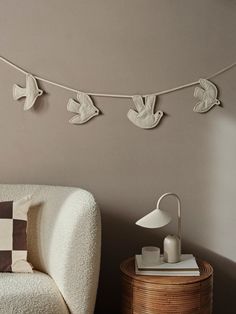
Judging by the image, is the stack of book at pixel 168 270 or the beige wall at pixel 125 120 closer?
the stack of book at pixel 168 270

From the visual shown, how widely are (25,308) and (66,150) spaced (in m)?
0.90

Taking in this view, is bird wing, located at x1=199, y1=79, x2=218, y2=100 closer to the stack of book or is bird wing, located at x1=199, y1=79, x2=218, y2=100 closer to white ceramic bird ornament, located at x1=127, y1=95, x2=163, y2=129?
white ceramic bird ornament, located at x1=127, y1=95, x2=163, y2=129

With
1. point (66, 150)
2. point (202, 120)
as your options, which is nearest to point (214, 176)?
point (202, 120)

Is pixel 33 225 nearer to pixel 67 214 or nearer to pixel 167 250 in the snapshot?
pixel 67 214

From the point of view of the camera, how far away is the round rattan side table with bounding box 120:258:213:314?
7.30 feet

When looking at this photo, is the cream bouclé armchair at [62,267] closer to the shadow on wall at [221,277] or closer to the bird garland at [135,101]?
the bird garland at [135,101]

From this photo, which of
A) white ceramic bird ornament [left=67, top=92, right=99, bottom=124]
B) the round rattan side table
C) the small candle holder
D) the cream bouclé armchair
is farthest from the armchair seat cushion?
white ceramic bird ornament [left=67, top=92, right=99, bottom=124]

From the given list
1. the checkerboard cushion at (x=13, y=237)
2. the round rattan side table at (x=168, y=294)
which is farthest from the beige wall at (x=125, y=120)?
the round rattan side table at (x=168, y=294)

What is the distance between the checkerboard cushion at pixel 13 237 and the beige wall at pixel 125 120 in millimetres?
311

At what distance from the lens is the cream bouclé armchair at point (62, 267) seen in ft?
6.72

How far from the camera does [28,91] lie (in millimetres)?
2596

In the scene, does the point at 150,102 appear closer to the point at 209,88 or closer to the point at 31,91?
the point at 209,88

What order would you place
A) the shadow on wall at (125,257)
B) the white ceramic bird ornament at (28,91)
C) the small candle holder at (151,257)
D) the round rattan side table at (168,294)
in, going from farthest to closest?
the shadow on wall at (125,257) < the white ceramic bird ornament at (28,91) < the small candle holder at (151,257) < the round rattan side table at (168,294)

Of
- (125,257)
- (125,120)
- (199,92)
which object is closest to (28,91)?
(125,120)
